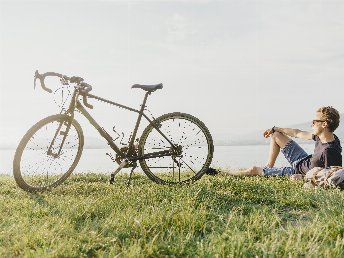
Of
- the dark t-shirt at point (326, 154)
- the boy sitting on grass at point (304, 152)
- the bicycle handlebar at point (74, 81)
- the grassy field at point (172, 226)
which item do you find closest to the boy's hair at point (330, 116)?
the boy sitting on grass at point (304, 152)

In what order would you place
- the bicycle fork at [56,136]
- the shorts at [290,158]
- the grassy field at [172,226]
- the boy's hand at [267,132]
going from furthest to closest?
the boy's hand at [267,132], the shorts at [290,158], the bicycle fork at [56,136], the grassy field at [172,226]

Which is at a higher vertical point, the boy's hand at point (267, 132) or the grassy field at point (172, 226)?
the boy's hand at point (267, 132)

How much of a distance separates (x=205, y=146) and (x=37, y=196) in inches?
133

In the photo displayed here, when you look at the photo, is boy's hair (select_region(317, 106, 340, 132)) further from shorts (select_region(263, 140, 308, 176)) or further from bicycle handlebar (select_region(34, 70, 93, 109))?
bicycle handlebar (select_region(34, 70, 93, 109))

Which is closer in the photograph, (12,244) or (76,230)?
(12,244)

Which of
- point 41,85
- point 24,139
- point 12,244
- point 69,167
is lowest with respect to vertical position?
point 12,244

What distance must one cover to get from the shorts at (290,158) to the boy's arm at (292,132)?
347mm

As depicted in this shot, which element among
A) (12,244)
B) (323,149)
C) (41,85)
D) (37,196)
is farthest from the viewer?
(323,149)

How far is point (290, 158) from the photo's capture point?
→ 9.47m

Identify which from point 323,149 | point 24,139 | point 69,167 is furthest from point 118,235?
point 323,149

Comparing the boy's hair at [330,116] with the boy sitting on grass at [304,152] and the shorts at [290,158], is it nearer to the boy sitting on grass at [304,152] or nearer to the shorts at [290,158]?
the boy sitting on grass at [304,152]

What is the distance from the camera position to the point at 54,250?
3.82 metres

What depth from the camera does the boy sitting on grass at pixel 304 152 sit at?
7.97m

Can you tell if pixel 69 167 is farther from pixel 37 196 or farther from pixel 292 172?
pixel 292 172
